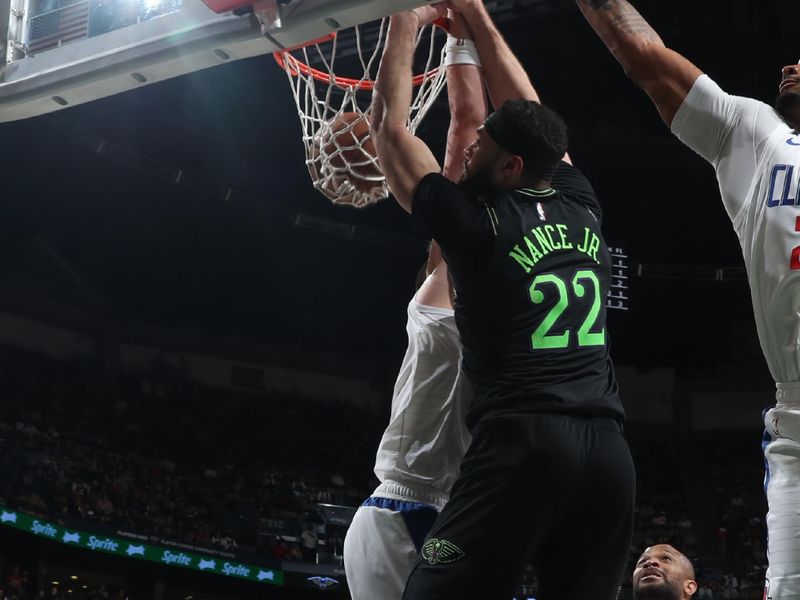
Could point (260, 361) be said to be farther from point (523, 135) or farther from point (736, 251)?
point (523, 135)

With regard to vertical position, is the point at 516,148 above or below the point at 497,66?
below

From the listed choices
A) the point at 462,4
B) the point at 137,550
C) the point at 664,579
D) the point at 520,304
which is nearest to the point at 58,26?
the point at 462,4

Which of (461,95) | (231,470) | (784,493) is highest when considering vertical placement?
(231,470)

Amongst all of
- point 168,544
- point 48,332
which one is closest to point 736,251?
point 168,544

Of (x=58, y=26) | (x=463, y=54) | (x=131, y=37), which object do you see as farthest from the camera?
(x=58, y=26)

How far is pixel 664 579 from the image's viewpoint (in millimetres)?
3863

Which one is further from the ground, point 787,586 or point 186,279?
point 186,279

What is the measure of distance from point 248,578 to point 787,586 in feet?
45.8

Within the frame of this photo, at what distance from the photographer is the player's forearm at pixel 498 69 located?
9.60 ft

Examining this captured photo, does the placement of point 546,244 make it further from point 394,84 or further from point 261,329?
point 261,329

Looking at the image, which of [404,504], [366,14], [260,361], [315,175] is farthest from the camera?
[260,361]

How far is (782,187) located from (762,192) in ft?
0.19

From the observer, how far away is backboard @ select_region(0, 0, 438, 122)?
2.94 m

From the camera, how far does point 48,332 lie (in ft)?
60.6
